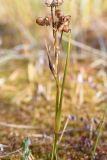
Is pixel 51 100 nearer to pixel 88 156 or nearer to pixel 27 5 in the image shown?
pixel 88 156

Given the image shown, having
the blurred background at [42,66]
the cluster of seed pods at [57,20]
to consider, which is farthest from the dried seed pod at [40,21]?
the blurred background at [42,66]

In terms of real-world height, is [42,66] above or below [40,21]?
below

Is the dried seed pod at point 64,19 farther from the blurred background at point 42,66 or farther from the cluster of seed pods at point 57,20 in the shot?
the blurred background at point 42,66

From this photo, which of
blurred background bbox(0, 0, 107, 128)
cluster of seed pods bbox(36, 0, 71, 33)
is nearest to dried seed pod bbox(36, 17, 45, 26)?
cluster of seed pods bbox(36, 0, 71, 33)

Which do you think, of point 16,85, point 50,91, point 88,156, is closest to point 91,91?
point 50,91

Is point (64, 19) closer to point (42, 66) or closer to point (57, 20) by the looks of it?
point (57, 20)

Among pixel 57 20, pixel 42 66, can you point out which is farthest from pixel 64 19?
pixel 42 66

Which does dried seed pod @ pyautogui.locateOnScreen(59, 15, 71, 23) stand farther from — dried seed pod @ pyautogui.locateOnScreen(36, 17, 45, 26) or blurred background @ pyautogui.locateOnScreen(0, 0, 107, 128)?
blurred background @ pyautogui.locateOnScreen(0, 0, 107, 128)

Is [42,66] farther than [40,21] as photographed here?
Yes
